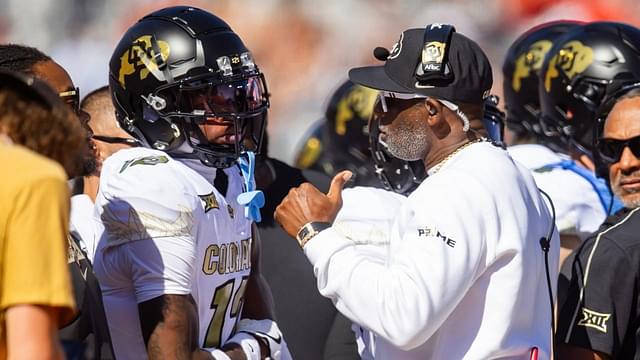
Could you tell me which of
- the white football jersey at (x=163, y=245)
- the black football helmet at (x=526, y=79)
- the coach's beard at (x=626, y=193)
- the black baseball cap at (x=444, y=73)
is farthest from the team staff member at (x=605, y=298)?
the black football helmet at (x=526, y=79)

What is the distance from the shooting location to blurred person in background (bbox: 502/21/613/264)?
17.4 feet

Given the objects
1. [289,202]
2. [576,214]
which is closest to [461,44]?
[289,202]

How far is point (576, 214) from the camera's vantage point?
5320 millimetres

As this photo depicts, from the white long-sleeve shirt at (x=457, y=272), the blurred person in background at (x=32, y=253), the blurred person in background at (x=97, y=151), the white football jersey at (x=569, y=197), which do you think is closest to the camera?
the blurred person in background at (x=32, y=253)

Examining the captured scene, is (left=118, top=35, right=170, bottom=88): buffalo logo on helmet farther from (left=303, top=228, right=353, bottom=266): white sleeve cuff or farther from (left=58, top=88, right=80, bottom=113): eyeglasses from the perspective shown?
(left=303, top=228, right=353, bottom=266): white sleeve cuff

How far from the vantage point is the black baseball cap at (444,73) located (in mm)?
3732

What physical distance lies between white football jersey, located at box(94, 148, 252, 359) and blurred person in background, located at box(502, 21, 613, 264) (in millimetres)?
2007

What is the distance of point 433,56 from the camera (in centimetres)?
372

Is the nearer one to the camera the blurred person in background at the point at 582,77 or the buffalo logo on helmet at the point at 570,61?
the blurred person in background at the point at 582,77

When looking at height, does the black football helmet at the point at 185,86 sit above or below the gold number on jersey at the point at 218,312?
above

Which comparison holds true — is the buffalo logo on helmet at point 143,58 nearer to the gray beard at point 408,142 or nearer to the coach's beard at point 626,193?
the gray beard at point 408,142

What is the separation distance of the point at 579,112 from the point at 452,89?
8.42 feet

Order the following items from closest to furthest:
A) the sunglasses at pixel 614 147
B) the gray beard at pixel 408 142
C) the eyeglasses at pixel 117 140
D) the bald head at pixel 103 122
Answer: the gray beard at pixel 408 142 < the eyeglasses at pixel 117 140 < the sunglasses at pixel 614 147 < the bald head at pixel 103 122

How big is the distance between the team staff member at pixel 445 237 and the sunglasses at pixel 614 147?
1.00m
